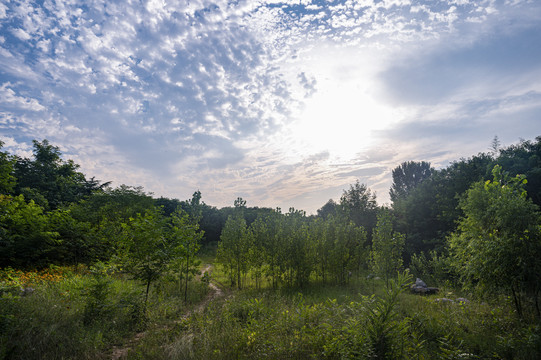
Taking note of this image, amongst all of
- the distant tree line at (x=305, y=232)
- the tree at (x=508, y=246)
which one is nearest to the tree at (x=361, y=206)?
the distant tree line at (x=305, y=232)

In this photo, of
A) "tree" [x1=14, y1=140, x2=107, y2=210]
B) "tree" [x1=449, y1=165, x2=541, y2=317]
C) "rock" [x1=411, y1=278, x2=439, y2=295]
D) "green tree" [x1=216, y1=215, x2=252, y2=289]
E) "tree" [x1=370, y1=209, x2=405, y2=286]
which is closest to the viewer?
"tree" [x1=449, y1=165, x2=541, y2=317]

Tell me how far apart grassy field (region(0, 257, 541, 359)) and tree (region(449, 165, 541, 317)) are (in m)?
1.13

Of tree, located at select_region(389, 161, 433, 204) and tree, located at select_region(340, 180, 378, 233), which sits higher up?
tree, located at select_region(389, 161, 433, 204)

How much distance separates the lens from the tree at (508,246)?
824 centimetres

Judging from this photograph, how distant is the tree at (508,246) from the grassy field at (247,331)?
3.72 ft

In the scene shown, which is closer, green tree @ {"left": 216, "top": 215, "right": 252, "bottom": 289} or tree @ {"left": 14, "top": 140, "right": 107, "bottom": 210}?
green tree @ {"left": 216, "top": 215, "right": 252, "bottom": 289}

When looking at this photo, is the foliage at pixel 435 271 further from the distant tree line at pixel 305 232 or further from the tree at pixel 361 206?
the tree at pixel 361 206

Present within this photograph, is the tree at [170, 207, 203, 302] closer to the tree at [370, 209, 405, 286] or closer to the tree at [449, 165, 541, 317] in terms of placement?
the tree at [370, 209, 405, 286]

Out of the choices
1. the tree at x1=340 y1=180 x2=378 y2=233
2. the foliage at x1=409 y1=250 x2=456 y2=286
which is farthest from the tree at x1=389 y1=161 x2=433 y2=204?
the foliage at x1=409 y1=250 x2=456 y2=286

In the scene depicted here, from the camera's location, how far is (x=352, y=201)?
1464 inches

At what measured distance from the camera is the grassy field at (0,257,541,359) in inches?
191

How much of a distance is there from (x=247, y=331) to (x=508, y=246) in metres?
9.62

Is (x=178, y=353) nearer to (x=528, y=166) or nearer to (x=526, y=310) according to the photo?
(x=526, y=310)

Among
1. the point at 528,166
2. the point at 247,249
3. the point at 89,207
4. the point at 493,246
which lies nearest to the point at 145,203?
the point at 89,207
